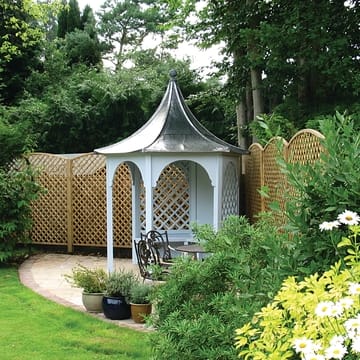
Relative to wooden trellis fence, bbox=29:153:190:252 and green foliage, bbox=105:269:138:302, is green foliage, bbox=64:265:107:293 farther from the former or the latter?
wooden trellis fence, bbox=29:153:190:252

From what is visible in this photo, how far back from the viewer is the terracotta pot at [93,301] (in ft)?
18.4

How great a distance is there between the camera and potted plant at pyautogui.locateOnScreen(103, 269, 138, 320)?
534 cm

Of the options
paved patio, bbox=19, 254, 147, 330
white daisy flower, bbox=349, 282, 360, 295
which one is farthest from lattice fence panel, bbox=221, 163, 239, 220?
white daisy flower, bbox=349, 282, 360, 295

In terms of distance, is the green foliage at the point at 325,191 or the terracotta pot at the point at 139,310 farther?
the terracotta pot at the point at 139,310

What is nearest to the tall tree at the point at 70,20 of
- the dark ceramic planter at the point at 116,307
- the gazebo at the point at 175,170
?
the gazebo at the point at 175,170

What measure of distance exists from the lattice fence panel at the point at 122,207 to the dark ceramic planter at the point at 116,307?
15.5 ft

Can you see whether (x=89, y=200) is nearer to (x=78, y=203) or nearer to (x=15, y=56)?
(x=78, y=203)

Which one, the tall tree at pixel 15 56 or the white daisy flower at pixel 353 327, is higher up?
the tall tree at pixel 15 56

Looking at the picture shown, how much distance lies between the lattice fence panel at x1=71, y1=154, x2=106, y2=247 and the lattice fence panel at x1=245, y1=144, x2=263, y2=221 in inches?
119

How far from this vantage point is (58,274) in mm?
8133

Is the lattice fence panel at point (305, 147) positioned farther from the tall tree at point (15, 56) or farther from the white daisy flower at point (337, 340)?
the tall tree at point (15, 56)

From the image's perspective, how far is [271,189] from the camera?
21.9 feet

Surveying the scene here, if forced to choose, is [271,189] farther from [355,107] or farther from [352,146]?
[352,146]

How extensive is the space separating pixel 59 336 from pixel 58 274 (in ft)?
11.2
